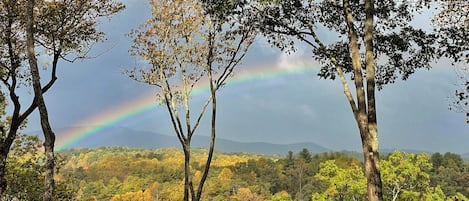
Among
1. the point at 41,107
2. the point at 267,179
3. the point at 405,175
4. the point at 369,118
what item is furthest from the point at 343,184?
the point at 267,179

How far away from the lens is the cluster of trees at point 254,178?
56.9 ft

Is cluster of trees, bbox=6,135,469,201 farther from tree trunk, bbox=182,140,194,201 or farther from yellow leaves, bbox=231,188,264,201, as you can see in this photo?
tree trunk, bbox=182,140,194,201

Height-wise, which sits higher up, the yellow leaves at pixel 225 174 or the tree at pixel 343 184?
the tree at pixel 343 184

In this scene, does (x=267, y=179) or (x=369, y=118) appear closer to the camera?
(x=369, y=118)

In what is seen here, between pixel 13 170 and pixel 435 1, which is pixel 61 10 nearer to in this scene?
pixel 13 170

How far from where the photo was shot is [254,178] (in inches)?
4345

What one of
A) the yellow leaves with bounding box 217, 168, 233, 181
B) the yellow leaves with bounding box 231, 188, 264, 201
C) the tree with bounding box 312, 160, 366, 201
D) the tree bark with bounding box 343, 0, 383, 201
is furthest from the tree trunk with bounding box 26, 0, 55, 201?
the yellow leaves with bounding box 217, 168, 233, 181

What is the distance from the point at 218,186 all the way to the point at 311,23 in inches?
3360

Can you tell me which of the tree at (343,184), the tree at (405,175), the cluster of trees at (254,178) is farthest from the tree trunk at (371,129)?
the tree at (343,184)

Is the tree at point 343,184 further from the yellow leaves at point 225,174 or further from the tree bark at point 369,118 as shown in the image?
the yellow leaves at point 225,174

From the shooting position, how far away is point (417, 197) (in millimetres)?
31203

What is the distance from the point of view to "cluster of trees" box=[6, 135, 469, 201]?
1733 cm

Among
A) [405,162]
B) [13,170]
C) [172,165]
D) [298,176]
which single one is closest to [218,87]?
[13,170]

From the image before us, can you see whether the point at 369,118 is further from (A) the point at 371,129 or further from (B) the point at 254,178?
(B) the point at 254,178
